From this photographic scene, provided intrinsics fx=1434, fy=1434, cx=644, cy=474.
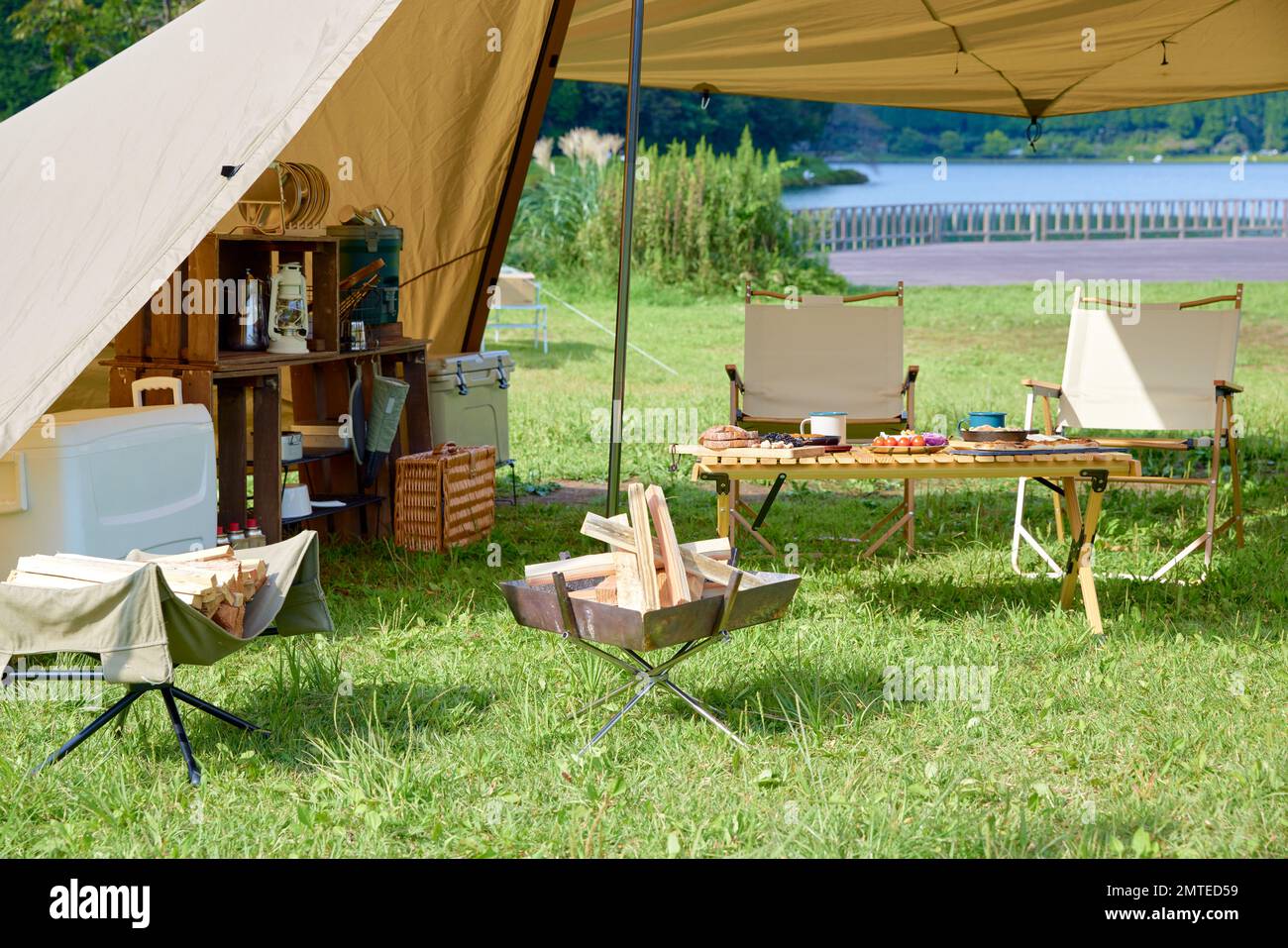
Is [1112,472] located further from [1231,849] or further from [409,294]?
[409,294]

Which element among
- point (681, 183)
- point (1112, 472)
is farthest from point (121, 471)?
point (681, 183)

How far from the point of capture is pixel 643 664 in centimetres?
333

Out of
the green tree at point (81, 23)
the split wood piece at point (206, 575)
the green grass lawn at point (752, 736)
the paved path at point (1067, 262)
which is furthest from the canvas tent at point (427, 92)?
the paved path at point (1067, 262)

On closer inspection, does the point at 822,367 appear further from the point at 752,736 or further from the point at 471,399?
the point at 752,736

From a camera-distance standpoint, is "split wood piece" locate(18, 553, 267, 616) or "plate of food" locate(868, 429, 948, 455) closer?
"split wood piece" locate(18, 553, 267, 616)

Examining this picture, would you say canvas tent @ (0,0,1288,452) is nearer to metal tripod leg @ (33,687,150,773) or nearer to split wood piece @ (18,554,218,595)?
split wood piece @ (18,554,218,595)

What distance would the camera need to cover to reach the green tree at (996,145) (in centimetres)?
4012

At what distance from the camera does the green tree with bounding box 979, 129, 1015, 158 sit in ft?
132

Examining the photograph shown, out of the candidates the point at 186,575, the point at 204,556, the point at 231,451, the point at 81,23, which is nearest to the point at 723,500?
the point at 204,556

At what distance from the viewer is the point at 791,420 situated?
17.8ft

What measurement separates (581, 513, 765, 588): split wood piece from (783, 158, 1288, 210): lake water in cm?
2423

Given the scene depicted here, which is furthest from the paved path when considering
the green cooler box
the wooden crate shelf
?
the wooden crate shelf

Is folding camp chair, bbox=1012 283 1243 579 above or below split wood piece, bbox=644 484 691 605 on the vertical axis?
above

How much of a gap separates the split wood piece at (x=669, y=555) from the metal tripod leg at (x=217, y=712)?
969 mm
